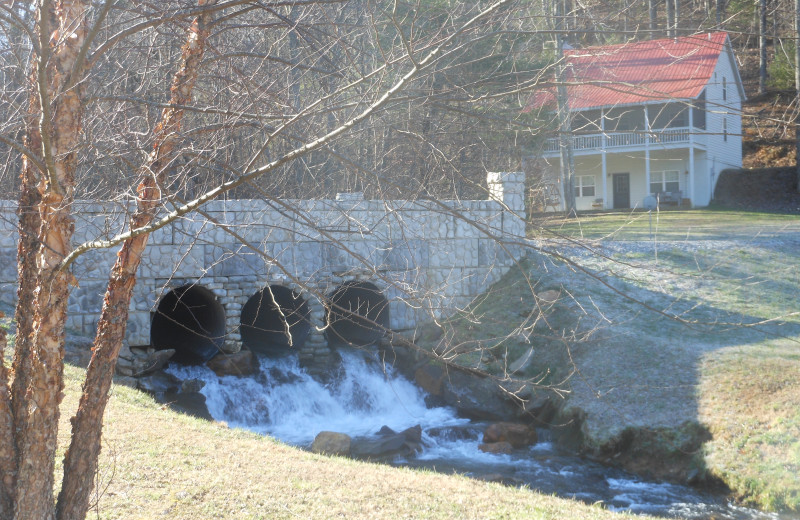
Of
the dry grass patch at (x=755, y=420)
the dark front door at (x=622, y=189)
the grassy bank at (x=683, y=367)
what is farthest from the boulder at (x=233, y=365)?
the dark front door at (x=622, y=189)

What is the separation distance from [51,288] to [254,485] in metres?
3.65

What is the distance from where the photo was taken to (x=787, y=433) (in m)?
10.0

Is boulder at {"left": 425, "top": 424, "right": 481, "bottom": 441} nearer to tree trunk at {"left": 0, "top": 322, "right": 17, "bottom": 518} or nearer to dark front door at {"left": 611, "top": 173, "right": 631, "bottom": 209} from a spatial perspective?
tree trunk at {"left": 0, "top": 322, "right": 17, "bottom": 518}

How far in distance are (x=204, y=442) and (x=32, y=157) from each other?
5436mm

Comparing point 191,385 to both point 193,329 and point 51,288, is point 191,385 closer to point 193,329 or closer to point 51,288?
point 193,329

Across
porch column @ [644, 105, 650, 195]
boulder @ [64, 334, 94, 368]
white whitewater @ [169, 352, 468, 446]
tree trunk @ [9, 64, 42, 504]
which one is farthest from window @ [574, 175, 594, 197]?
tree trunk @ [9, 64, 42, 504]

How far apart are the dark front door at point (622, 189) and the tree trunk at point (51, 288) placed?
29.1 m

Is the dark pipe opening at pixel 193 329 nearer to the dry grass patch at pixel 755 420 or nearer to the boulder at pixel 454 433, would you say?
the boulder at pixel 454 433

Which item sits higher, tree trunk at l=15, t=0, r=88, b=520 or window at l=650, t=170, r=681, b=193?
window at l=650, t=170, r=681, b=193

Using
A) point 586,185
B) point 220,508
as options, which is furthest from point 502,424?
point 586,185

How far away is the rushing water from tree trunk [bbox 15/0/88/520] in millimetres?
5635

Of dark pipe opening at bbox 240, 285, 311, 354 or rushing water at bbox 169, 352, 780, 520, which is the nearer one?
rushing water at bbox 169, 352, 780, 520

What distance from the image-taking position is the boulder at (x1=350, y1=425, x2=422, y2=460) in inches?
431

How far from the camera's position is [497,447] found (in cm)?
1152
